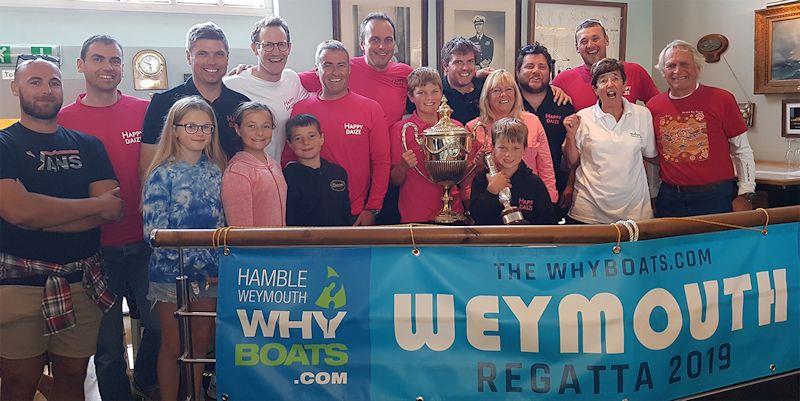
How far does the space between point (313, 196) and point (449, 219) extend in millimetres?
615

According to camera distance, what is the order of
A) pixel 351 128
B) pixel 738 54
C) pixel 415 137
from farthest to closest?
pixel 738 54
pixel 351 128
pixel 415 137

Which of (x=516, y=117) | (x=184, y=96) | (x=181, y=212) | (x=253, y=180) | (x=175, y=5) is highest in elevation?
(x=175, y=5)

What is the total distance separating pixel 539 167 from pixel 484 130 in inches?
12.6

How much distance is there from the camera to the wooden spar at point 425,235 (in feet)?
5.83

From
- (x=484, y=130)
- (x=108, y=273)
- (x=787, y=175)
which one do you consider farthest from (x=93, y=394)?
(x=787, y=175)

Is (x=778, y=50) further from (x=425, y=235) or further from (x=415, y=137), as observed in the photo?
(x=425, y=235)

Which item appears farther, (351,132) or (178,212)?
(351,132)

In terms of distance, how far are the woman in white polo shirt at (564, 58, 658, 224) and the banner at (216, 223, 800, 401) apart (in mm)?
1045

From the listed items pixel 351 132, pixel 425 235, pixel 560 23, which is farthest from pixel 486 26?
pixel 425 235

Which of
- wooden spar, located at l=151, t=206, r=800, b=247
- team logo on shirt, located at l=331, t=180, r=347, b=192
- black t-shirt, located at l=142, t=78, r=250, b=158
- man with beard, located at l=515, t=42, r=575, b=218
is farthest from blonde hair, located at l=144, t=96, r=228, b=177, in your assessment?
man with beard, located at l=515, t=42, r=575, b=218

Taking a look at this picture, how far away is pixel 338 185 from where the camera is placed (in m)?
2.82

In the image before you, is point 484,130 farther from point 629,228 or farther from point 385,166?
point 629,228

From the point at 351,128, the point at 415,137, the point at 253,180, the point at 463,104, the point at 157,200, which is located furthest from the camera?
the point at 463,104

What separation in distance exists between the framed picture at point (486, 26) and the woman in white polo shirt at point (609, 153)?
2.51 m
